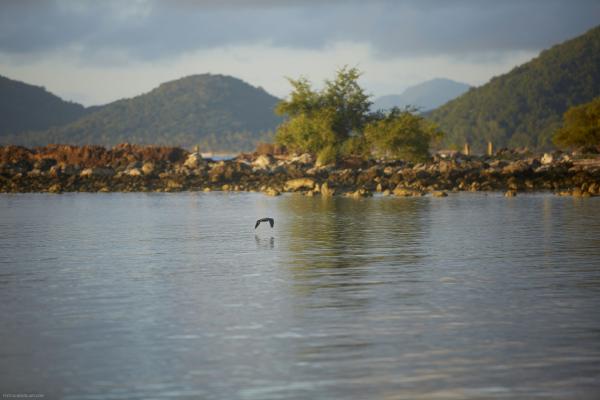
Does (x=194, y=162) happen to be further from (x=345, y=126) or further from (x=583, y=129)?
(x=583, y=129)

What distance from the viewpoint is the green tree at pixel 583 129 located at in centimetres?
7706

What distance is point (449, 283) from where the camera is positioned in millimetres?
14102

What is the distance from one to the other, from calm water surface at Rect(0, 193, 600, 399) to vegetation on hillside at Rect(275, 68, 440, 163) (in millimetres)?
42633

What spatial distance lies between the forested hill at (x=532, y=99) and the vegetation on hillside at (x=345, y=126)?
96.5 m

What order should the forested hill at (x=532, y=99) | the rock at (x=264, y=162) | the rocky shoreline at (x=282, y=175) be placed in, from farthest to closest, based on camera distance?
the forested hill at (x=532, y=99)
the rock at (x=264, y=162)
the rocky shoreline at (x=282, y=175)

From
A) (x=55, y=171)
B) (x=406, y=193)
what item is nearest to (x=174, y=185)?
(x=55, y=171)

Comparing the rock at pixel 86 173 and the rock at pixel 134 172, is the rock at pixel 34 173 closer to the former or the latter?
the rock at pixel 86 173

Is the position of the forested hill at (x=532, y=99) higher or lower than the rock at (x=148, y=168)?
higher

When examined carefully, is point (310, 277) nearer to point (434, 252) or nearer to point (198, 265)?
point (198, 265)

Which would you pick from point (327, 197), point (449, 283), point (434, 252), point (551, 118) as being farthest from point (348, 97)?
point (551, 118)

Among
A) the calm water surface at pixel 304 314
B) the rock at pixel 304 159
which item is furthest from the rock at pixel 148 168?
the calm water surface at pixel 304 314

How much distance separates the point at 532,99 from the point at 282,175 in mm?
124062

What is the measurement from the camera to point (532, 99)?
17375cm

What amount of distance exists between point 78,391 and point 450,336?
449 centimetres
